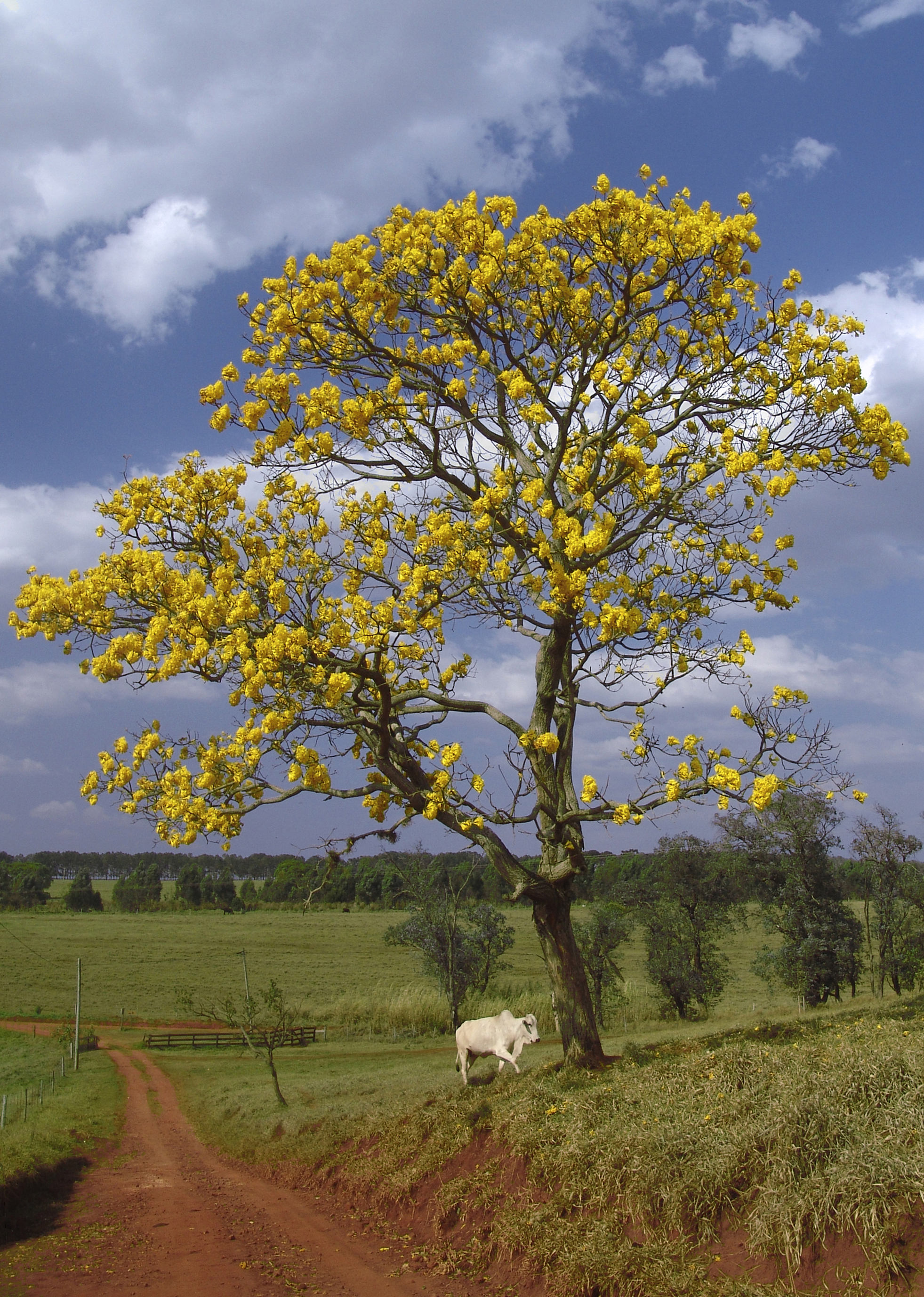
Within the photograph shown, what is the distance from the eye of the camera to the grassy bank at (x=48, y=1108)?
14.0 m

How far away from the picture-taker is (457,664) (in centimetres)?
1128

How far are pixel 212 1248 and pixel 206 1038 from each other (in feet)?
103

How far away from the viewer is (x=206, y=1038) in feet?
122

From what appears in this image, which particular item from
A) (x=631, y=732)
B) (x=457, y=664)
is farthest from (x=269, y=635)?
(x=631, y=732)

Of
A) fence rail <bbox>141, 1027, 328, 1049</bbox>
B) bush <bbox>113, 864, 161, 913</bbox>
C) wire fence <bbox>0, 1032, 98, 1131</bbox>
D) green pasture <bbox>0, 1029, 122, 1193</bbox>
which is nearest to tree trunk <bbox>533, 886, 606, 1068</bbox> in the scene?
green pasture <bbox>0, 1029, 122, 1193</bbox>

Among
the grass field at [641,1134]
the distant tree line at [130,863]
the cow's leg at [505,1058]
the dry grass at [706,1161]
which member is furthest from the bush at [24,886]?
the dry grass at [706,1161]

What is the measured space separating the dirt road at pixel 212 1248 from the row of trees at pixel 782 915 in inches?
616

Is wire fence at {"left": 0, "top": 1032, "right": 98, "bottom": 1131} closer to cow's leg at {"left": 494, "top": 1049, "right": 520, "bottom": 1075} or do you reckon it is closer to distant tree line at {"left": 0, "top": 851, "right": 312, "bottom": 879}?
cow's leg at {"left": 494, "top": 1049, "right": 520, "bottom": 1075}

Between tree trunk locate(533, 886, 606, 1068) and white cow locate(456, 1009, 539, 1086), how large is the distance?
985 millimetres

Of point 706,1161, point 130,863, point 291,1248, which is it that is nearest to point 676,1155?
point 706,1161

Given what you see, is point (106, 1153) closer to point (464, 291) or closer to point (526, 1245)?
point (526, 1245)

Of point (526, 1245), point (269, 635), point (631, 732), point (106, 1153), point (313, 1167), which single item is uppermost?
point (269, 635)

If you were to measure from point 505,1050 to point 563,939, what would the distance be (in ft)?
6.73

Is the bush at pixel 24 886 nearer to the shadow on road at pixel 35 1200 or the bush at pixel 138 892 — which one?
the bush at pixel 138 892
